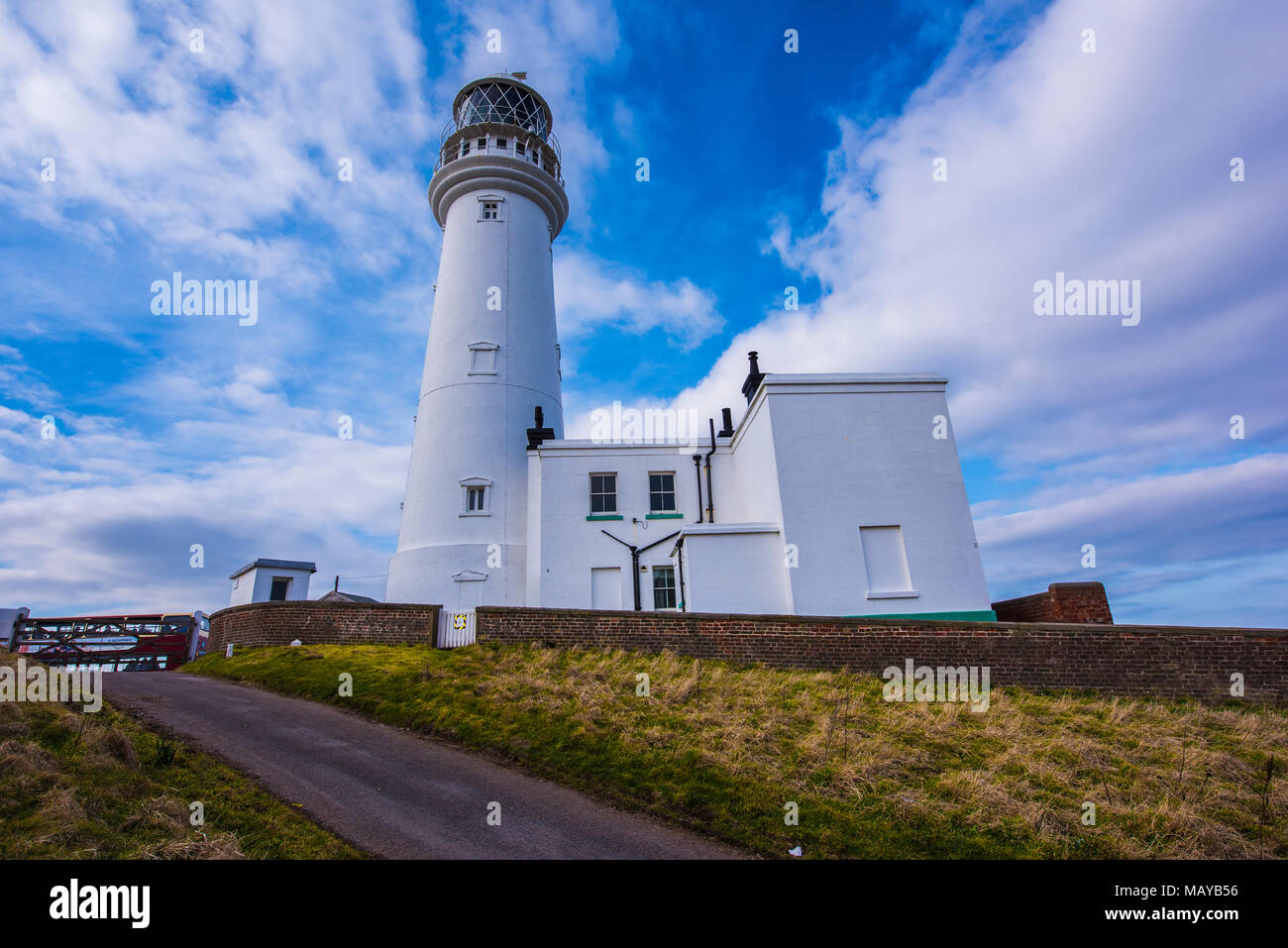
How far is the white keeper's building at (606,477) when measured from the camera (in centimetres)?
1577

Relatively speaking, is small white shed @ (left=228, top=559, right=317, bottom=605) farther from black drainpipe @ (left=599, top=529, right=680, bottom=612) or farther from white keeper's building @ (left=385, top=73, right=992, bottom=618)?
black drainpipe @ (left=599, top=529, right=680, bottom=612)

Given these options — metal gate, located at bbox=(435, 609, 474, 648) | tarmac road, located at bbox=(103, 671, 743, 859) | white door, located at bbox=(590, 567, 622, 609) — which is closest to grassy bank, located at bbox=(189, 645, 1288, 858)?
tarmac road, located at bbox=(103, 671, 743, 859)

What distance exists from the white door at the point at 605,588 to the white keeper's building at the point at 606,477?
6 centimetres

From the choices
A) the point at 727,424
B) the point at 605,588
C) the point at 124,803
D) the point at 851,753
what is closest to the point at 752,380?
the point at 727,424

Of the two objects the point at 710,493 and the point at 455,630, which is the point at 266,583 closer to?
the point at 455,630

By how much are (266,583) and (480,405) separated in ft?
35.3

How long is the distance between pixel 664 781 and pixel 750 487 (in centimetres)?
1198

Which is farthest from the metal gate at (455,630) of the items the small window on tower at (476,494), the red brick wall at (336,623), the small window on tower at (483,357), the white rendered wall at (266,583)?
the white rendered wall at (266,583)

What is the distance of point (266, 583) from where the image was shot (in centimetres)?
2289

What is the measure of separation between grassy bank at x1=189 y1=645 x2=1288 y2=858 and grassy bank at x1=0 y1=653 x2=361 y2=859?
3.06m

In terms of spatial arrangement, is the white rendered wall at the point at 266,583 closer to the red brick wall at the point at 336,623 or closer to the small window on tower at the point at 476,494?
the red brick wall at the point at 336,623

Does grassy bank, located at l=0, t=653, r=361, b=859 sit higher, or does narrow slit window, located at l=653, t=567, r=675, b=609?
narrow slit window, located at l=653, t=567, r=675, b=609

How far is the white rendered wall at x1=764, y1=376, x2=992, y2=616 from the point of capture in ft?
50.8
